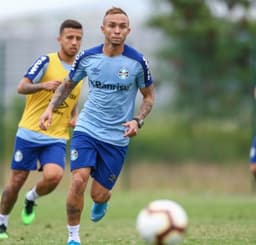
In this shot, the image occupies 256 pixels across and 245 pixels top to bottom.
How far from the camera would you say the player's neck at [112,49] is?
10.6 meters

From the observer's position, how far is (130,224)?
47.1ft

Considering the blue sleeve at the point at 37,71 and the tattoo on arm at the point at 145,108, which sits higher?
the blue sleeve at the point at 37,71

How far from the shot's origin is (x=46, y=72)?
12.2 meters

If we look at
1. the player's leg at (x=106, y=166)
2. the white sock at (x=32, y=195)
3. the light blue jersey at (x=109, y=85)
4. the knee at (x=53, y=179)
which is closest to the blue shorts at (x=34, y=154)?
the knee at (x=53, y=179)

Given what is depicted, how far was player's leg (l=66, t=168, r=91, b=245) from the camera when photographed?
10242 mm

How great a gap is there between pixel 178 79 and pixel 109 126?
14.8 meters

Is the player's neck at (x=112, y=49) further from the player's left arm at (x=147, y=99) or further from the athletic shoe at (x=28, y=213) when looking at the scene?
the athletic shoe at (x=28, y=213)

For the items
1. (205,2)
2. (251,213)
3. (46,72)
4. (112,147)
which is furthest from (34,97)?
(205,2)

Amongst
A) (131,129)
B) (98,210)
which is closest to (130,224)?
(98,210)

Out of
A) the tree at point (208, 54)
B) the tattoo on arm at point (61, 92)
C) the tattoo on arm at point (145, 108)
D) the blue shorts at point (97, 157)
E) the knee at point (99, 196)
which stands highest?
the tree at point (208, 54)

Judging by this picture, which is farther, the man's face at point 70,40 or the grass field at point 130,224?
the man's face at point 70,40

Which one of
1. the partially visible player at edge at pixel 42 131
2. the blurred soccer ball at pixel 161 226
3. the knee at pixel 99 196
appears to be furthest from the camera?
the partially visible player at edge at pixel 42 131

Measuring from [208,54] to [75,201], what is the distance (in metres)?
17.3

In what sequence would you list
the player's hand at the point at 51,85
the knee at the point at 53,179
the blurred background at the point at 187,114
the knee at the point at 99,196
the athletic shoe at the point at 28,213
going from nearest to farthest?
the knee at the point at 99,196
the player's hand at the point at 51,85
the knee at the point at 53,179
the athletic shoe at the point at 28,213
the blurred background at the point at 187,114
